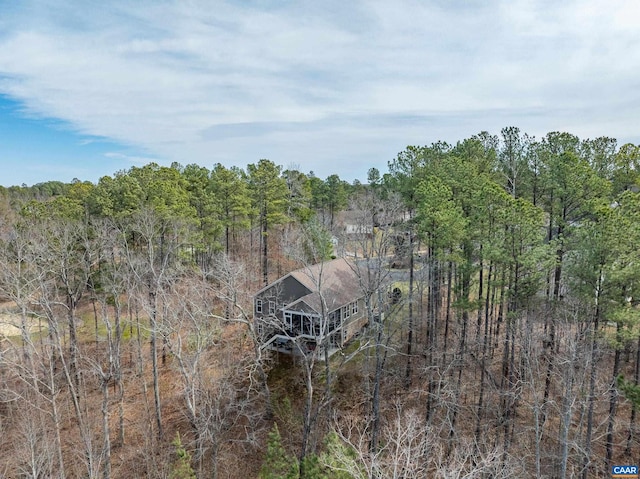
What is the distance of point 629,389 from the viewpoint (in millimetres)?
11516

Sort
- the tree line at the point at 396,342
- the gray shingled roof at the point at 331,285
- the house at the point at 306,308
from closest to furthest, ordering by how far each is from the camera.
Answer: the tree line at the point at 396,342 → the house at the point at 306,308 → the gray shingled roof at the point at 331,285

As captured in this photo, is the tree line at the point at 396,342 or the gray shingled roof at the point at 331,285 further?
the gray shingled roof at the point at 331,285

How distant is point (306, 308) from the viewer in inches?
883

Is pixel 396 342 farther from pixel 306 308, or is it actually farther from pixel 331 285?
pixel 306 308

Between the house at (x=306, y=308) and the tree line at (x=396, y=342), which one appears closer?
the tree line at (x=396, y=342)

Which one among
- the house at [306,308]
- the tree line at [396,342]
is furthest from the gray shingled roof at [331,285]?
the tree line at [396,342]

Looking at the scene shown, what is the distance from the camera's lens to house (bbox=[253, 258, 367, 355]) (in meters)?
22.6

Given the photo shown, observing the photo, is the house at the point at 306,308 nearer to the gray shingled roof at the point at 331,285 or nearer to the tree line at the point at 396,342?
the gray shingled roof at the point at 331,285

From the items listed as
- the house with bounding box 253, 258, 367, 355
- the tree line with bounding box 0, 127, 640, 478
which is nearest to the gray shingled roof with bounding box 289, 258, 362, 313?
the house with bounding box 253, 258, 367, 355

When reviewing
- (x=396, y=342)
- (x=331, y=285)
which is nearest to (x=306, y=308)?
(x=331, y=285)

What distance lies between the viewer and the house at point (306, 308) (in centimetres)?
2258

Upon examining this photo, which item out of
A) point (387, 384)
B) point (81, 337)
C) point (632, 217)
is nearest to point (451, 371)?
point (387, 384)

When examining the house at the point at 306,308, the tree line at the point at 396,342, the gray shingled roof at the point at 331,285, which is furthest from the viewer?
the gray shingled roof at the point at 331,285

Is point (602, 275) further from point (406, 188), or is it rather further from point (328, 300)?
point (328, 300)
